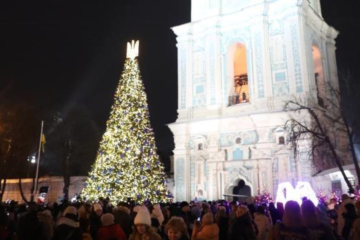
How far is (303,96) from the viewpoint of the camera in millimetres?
24453

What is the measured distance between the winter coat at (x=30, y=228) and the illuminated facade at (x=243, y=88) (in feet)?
64.5

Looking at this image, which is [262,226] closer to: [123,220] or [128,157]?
[123,220]

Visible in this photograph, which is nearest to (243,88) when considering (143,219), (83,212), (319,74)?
(319,74)

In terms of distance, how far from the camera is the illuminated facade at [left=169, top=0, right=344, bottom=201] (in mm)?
24766

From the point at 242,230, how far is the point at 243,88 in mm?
24289

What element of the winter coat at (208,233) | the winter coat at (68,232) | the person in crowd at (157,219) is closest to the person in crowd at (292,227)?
the winter coat at (208,233)

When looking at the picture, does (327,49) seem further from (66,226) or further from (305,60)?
(66,226)

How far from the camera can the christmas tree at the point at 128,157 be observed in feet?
65.2

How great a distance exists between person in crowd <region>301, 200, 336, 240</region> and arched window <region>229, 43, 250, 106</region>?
76.4 ft

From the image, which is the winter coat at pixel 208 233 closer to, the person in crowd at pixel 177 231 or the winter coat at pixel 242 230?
the winter coat at pixel 242 230

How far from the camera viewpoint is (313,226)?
4.59 metres

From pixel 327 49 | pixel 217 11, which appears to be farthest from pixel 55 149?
pixel 327 49

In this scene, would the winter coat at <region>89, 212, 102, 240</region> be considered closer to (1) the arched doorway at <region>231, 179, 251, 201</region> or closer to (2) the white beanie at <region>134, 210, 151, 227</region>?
(2) the white beanie at <region>134, 210, 151, 227</region>

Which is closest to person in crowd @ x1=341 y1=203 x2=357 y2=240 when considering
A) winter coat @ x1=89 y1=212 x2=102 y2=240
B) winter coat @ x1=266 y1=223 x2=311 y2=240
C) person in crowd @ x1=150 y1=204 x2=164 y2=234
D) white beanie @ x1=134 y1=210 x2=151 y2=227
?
winter coat @ x1=266 y1=223 x2=311 y2=240
